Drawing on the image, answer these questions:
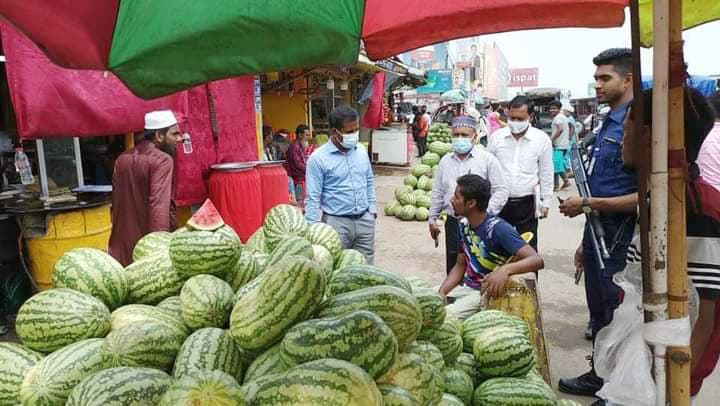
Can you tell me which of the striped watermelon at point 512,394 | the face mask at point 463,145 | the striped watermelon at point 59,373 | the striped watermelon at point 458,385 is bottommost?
the striped watermelon at point 512,394

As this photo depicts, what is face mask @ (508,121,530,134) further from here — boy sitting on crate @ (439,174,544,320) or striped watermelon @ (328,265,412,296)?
striped watermelon @ (328,265,412,296)

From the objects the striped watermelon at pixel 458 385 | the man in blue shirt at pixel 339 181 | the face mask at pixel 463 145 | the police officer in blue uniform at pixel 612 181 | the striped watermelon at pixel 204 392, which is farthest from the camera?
the face mask at pixel 463 145

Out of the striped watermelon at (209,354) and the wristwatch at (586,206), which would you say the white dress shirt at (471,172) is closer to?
the wristwatch at (586,206)

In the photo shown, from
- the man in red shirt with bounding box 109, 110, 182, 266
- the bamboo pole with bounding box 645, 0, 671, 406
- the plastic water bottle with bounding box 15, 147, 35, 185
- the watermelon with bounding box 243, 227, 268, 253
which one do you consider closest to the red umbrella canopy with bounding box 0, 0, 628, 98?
the bamboo pole with bounding box 645, 0, 671, 406

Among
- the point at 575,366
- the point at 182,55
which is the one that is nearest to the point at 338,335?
the point at 182,55

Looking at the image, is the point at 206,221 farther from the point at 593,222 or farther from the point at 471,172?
the point at 471,172

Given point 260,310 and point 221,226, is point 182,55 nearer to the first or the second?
point 260,310

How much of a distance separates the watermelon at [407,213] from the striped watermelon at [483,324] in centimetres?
852

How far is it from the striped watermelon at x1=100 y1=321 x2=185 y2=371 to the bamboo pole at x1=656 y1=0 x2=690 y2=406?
5.77 feet

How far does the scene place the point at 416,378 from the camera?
1.57 meters

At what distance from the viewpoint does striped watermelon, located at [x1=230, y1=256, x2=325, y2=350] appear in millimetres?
1611

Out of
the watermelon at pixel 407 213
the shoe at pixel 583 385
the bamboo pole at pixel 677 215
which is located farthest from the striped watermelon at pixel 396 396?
the watermelon at pixel 407 213

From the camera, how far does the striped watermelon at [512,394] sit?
186cm

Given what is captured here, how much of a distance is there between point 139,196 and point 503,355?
355 centimetres
